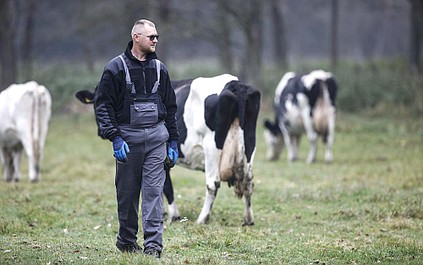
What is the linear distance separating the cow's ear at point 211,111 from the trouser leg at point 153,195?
93.2 inches

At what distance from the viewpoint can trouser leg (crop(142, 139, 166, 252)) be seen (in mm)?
7281

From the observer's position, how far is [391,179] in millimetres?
13766

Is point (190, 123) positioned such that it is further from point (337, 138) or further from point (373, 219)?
point (337, 138)

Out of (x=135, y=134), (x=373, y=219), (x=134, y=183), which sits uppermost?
(x=135, y=134)

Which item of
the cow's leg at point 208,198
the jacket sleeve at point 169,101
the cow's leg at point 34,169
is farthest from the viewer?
the cow's leg at point 34,169

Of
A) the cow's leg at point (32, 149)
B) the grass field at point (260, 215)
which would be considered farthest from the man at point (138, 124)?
the cow's leg at point (32, 149)

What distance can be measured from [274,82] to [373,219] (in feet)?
64.7

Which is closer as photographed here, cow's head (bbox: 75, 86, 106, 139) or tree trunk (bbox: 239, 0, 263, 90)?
cow's head (bbox: 75, 86, 106, 139)

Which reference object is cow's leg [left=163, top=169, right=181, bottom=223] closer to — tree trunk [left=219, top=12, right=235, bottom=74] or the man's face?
the man's face

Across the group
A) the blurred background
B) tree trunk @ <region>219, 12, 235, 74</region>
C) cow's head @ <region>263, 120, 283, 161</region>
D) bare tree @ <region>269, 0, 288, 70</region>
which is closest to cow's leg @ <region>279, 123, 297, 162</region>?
cow's head @ <region>263, 120, 283, 161</region>

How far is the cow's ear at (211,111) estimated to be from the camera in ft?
31.8

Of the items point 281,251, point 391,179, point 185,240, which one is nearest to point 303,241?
point 281,251

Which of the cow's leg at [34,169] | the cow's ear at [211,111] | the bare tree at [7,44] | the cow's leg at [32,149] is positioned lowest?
the cow's leg at [34,169]

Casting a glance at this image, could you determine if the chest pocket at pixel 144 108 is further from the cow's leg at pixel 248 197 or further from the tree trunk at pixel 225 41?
the tree trunk at pixel 225 41
